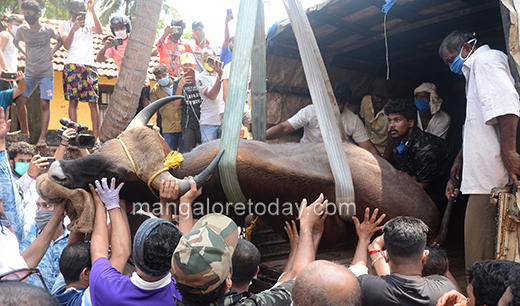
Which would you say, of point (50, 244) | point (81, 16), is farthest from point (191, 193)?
point (81, 16)

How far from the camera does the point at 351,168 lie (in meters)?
3.15

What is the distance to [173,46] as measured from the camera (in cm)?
825

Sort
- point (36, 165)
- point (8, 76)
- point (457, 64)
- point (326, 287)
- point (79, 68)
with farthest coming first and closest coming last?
point (79, 68) < point (8, 76) < point (36, 165) < point (457, 64) < point (326, 287)

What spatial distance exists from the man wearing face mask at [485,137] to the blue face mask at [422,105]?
1.31 meters

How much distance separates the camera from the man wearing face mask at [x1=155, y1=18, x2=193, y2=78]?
7.94m

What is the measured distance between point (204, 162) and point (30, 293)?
6.18 feet

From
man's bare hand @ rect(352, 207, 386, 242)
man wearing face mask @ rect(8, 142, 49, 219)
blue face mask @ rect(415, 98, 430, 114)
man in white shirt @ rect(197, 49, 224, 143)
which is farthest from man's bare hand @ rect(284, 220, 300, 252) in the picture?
man in white shirt @ rect(197, 49, 224, 143)

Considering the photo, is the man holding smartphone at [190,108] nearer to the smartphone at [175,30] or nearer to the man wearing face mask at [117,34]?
the smartphone at [175,30]

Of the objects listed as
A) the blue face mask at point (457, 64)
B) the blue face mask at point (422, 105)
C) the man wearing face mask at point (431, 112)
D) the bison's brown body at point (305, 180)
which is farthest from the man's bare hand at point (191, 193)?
the blue face mask at point (422, 105)

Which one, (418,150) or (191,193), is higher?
(418,150)

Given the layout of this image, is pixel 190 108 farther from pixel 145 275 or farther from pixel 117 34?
pixel 145 275

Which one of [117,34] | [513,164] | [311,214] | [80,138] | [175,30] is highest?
[175,30]

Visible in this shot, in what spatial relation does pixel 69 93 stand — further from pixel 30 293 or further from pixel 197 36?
pixel 30 293

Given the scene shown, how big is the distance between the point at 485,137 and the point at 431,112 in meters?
1.66
